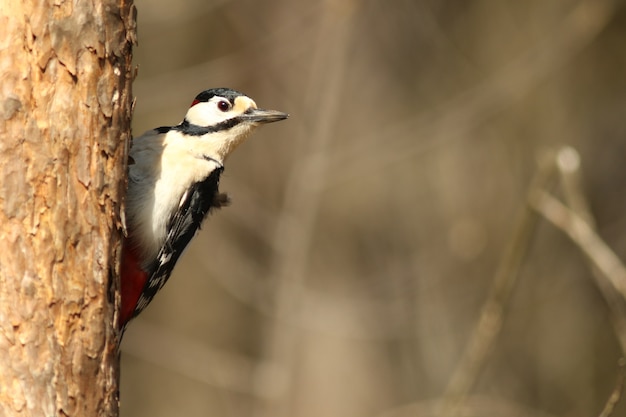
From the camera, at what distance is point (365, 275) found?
7383mm

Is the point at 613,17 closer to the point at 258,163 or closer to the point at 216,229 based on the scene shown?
the point at 258,163

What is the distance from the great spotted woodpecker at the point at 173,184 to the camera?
3.25 m

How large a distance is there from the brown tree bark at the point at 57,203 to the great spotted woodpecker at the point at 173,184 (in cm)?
62

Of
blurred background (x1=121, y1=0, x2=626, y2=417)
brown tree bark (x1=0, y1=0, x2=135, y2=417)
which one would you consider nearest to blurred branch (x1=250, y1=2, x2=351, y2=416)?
blurred background (x1=121, y1=0, x2=626, y2=417)

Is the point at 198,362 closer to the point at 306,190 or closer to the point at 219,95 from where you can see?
the point at 306,190

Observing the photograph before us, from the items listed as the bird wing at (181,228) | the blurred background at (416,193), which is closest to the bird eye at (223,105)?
the bird wing at (181,228)

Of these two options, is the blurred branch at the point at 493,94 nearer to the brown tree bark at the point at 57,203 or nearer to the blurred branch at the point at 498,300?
the blurred branch at the point at 498,300

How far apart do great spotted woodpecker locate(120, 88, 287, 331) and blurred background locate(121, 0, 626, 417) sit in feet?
7.72

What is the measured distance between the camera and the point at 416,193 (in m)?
7.33

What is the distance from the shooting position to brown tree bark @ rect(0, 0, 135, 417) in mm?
2473

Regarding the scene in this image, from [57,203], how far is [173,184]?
823mm

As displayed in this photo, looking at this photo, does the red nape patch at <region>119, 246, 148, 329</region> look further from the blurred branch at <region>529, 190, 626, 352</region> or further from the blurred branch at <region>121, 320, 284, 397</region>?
the blurred branch at <region>121, 320, 284, 397</region>

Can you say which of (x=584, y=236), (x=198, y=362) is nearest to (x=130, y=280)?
(x=584, y=236)

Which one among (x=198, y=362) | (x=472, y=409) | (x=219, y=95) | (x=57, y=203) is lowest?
(x=198, y=362)
